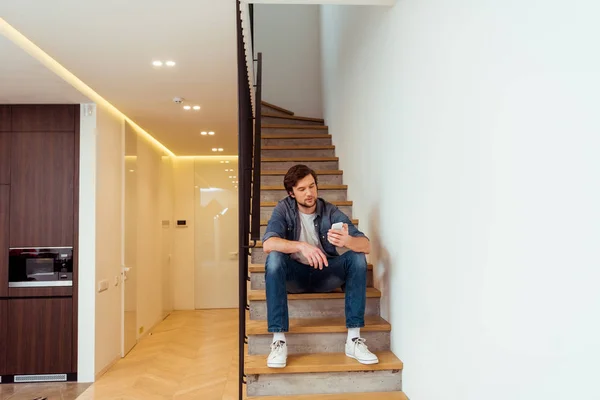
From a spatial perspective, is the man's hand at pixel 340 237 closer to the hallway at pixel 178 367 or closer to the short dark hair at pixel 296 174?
the short dark hair at pixel 296 174

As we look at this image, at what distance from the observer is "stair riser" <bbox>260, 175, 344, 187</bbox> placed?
4045 mm

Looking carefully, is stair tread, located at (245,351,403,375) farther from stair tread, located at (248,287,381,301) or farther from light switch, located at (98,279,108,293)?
light switch, located at (98,279,108,293)

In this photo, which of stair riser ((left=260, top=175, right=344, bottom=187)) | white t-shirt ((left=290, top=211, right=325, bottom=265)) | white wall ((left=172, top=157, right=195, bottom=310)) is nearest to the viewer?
white t-shirt ((left=290, top=211, right=325, bottom=265))

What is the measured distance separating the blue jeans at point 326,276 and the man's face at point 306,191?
342 millimetres

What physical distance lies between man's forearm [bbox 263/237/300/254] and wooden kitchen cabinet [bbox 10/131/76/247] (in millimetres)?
2629

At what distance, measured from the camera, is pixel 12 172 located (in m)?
4.20

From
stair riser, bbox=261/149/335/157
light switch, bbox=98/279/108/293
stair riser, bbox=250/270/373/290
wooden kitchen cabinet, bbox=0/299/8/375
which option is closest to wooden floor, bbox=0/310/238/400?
wooden kitchen cabinet, bbox=0/299/8/375

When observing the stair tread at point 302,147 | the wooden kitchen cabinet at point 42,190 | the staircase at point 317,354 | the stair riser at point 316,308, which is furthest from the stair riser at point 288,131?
the stair riser at point 316,308

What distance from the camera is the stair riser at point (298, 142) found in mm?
4699

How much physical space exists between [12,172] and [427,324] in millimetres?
3944

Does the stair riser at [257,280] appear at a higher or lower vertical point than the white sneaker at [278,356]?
higher

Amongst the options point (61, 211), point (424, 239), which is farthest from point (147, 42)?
point (424, 239)

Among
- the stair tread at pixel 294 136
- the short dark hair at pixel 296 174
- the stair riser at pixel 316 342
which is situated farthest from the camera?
the stair tread at pixel 294 136

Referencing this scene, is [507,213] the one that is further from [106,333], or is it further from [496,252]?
[106,333]
